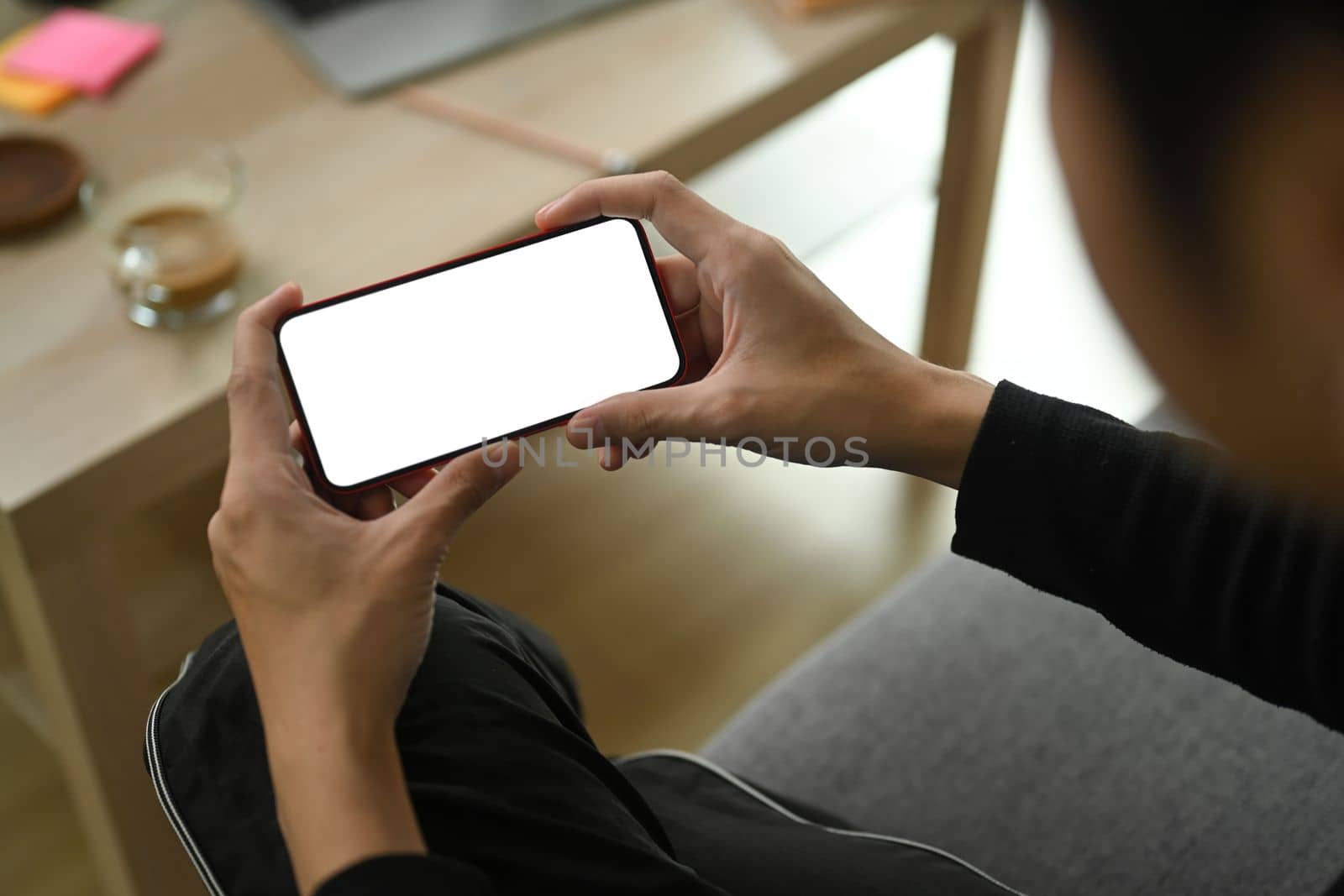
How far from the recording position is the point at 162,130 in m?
1.04

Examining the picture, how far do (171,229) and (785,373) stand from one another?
515mm

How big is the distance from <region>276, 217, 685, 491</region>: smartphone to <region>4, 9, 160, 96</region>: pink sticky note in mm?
610

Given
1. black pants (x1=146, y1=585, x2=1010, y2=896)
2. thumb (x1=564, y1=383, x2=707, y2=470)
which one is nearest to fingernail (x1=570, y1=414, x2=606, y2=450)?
thumb (x1=564, y1=383, x2=707, y2=470)

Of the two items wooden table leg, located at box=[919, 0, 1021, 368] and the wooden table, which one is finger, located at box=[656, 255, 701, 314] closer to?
the wooden table

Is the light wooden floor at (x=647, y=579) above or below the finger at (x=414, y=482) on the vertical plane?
below

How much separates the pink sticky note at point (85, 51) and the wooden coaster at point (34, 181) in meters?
0.09

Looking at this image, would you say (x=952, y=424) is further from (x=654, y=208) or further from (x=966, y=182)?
(x=966, y=182)

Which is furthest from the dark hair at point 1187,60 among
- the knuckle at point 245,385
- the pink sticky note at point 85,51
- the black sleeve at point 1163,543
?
the pink sticky note at point 85,51

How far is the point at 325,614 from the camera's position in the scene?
0.51 meters

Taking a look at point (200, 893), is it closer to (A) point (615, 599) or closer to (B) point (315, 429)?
(B) point (315, 429)

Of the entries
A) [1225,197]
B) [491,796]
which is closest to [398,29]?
[491,796]

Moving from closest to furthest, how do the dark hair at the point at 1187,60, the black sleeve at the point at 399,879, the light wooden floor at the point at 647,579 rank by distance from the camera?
1. the dark hair at the point at 1187,60
2. the black sleeve at the point at 399,879
3. the light wooden floor at the point at 647,579

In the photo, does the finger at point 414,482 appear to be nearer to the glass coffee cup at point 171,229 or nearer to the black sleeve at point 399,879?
the black sleeve at point 399,879

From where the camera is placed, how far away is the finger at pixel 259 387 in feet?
1.88
